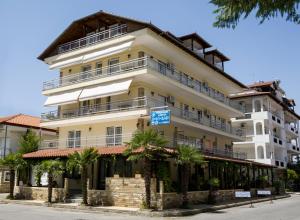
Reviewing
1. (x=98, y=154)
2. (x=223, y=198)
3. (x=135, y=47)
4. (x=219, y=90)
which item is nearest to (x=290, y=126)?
(x=219, y=90)

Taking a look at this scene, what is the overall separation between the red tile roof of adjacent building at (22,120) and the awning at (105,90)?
15.9 m

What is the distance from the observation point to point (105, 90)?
3306 cm

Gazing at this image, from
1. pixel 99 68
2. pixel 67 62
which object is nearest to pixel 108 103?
pixel 99 68

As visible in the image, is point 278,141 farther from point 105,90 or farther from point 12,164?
point 12,164

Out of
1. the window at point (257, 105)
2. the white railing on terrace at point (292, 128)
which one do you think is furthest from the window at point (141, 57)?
the white railing on terrace at point (292, 128)

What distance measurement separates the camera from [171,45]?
34.2m

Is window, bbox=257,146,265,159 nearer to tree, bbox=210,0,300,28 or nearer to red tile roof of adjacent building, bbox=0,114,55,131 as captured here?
red tile roof of adjacent building, bbox=0,114,55,131

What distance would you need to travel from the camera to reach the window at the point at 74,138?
36.3m

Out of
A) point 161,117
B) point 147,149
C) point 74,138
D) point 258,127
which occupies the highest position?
point 258,127

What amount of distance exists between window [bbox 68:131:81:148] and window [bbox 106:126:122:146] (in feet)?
13.6

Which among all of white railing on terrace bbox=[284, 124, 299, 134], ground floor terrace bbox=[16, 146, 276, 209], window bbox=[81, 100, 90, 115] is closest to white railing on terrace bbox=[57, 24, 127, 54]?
window bbox=[81, 100, 90, 115]

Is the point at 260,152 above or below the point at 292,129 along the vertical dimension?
below

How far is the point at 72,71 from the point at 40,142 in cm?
910

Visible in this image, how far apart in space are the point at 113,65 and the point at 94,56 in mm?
2320
